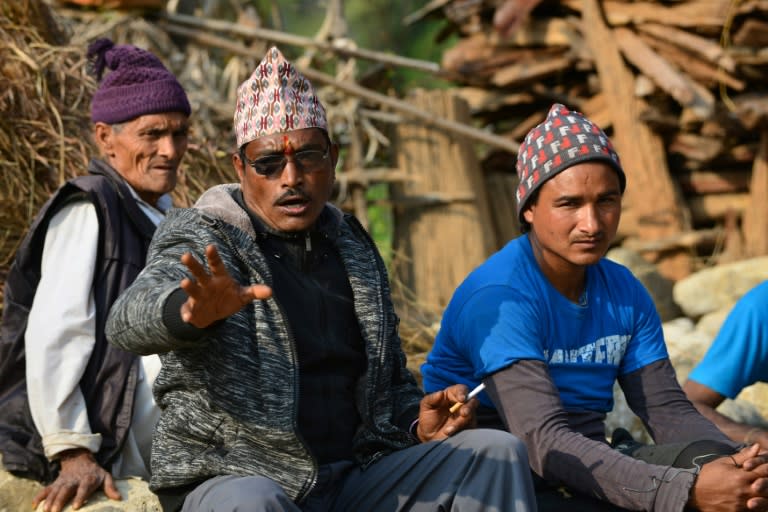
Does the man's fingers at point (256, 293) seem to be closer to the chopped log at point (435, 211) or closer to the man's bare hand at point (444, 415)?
the man's bare hand at point (444, 415)

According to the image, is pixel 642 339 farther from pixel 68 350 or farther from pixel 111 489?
pixel 68 350

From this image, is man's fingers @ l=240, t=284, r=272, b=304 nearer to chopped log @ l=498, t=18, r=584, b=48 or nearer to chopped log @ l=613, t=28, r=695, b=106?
chopped log @ l=613, t=28, r=695, b=106

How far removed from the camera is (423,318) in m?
5.80

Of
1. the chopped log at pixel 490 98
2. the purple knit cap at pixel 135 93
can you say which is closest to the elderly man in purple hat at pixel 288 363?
the purple knit cap at pixel 135 93

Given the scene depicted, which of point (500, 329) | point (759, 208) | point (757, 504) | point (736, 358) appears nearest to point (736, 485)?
point (757, 504)

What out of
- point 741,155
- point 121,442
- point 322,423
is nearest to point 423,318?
point 121,442

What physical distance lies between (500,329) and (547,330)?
0.19 meters

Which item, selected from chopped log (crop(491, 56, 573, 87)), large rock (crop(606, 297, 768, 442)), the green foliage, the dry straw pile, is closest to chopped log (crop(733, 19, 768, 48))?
chopped log (crop(491, 56, 573, 87))

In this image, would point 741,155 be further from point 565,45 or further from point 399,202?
point 399,202

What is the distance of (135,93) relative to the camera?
13.8 ft

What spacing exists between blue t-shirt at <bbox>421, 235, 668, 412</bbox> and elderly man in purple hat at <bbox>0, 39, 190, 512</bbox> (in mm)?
1096

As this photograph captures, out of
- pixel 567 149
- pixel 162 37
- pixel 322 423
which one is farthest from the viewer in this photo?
pixel 162 37

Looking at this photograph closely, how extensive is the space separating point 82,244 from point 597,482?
196 centimetres

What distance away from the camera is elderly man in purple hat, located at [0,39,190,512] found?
140 inches
